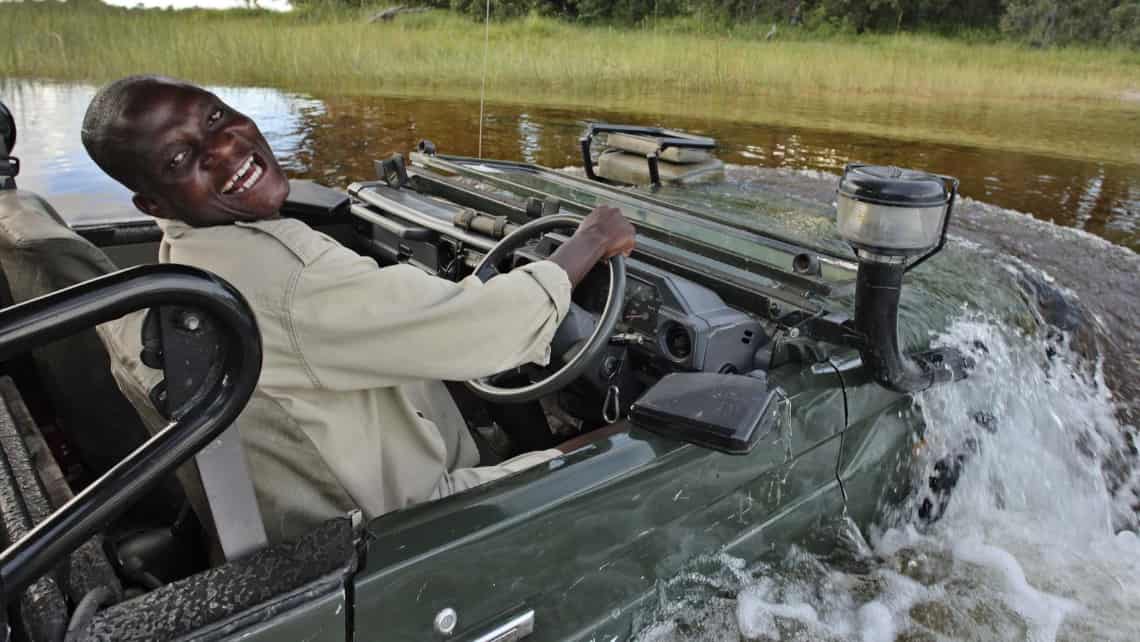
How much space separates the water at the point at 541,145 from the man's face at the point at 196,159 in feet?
17.8

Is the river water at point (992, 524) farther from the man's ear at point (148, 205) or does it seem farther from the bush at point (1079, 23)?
the bush at point (1079, 23)

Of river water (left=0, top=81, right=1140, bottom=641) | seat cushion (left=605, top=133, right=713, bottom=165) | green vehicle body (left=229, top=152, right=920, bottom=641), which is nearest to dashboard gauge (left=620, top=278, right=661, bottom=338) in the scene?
green vehicle body (left=229, top=152, right=920, bottom=641)

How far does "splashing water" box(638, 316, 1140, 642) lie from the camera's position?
2.01 metres

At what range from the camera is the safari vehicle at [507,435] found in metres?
1.02

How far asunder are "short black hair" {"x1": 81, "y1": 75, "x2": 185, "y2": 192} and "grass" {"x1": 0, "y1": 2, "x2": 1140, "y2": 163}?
959cm

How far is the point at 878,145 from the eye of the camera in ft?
34.9

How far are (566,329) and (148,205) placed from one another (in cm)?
103

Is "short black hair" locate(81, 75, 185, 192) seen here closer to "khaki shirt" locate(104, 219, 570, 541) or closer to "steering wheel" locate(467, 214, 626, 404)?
"khaki shirt" locate(104, 219, 570, 541)

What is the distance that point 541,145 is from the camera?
9406 mm

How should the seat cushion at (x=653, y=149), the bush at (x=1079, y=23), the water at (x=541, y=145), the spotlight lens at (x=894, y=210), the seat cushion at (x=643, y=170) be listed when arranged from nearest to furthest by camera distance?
the spotlight lens at (x=894, y=210)
the seat cushion at (x=653, y=149)
the seat cushion at (x=643, y=170)
the water at (x=541, y=145)
the bush at (x=1079, y=23)

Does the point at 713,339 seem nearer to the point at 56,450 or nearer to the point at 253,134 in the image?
the point at 253,134

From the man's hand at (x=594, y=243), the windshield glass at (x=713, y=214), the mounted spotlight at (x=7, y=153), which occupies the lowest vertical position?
the windshield glass at (x=713, y=214)

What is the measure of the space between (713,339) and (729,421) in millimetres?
518

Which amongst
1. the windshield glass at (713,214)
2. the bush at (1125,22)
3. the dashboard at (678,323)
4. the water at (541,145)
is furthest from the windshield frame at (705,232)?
the bush at (1125,22)
